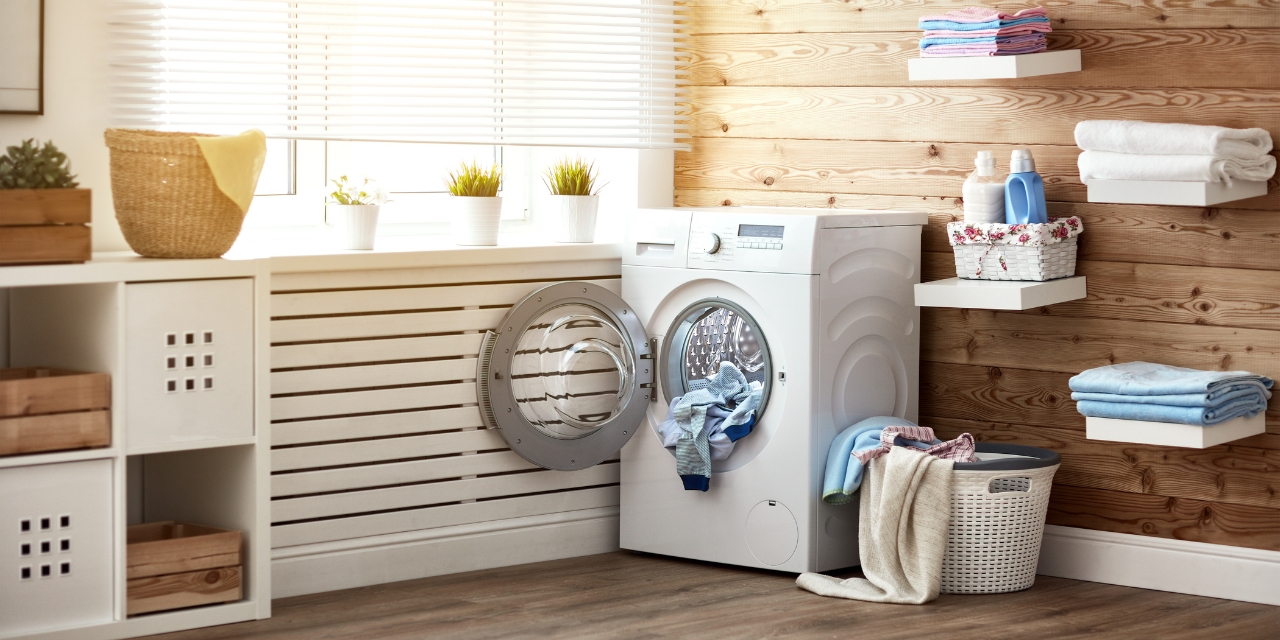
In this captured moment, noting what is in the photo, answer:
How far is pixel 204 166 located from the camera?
269 centimetres

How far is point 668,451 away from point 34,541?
55.8 inches

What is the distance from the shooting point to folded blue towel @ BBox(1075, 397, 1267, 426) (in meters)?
2.90

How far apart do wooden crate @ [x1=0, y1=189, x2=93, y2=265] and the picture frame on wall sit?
346 mm

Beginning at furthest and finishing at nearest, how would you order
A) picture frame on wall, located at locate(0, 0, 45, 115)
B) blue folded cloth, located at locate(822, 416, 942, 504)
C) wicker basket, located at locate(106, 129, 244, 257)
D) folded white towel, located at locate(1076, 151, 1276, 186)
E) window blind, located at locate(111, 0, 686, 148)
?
blue folded cloth, located at locate(822, 416, 942, 504)
window blind, located at locate(111, 0, 686, 148)
folded white towel, located at locate(1076, 151, 1276, 186)
picture frame on wall, located at locate(0, 0, 45, 115)
wicker basket, located at locate(106, 129, 244, 257)

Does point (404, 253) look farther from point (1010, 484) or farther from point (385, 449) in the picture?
point (1010, 484)

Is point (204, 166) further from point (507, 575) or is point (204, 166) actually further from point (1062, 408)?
point (1062, 408)

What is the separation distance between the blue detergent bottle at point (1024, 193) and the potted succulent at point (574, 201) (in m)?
1.00

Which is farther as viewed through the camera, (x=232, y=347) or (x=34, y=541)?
(x=232, y=347)

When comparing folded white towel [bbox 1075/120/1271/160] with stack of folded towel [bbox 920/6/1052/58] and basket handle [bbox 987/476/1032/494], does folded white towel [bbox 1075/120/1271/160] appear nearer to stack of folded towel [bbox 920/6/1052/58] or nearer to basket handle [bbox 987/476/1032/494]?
stack of folded towel [bbox 920/6/1052/58]

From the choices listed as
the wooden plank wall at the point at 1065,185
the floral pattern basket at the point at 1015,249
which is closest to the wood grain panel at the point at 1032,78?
the wooden plank wall at the point at 1065,185

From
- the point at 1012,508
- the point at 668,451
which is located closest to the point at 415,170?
the point at 668,451

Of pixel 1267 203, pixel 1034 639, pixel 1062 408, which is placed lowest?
pixel 1034 639

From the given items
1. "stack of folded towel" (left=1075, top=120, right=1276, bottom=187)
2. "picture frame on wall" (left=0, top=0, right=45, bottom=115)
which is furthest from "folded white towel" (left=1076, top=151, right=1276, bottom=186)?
"picture frame on wall" (left=0, top=0, right=45, bottom=115)

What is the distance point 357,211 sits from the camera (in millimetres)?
3229
